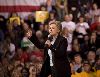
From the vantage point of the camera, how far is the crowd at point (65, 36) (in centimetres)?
823

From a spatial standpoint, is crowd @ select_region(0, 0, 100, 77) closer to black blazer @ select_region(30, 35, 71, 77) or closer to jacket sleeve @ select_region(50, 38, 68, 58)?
black blazer @ select_region(30, 35, 71, 77)

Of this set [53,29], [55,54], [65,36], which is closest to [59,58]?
[55,54]

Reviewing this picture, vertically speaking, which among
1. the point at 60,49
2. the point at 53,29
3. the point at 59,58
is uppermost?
the point at 53,29

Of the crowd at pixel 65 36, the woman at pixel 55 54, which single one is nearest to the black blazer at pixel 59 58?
the woman at pixel 55 54

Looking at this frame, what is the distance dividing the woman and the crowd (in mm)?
2237

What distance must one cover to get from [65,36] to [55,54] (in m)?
3.53

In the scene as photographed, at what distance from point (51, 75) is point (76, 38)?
4809 millimetres

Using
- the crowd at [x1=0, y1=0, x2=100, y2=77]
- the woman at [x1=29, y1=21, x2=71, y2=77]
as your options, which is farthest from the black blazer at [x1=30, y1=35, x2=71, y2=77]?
the crowd at [x1=0, y1=0, x2=100, y2=77]

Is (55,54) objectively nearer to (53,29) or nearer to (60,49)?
(60,49)

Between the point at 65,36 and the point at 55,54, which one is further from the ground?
the point at 55,54

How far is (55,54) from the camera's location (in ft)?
17.0

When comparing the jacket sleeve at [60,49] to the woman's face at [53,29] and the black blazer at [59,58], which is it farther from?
the woman's face at [53,29]

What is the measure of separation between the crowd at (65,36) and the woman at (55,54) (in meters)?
2.24

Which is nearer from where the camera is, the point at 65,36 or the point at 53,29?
the point at 53,29
